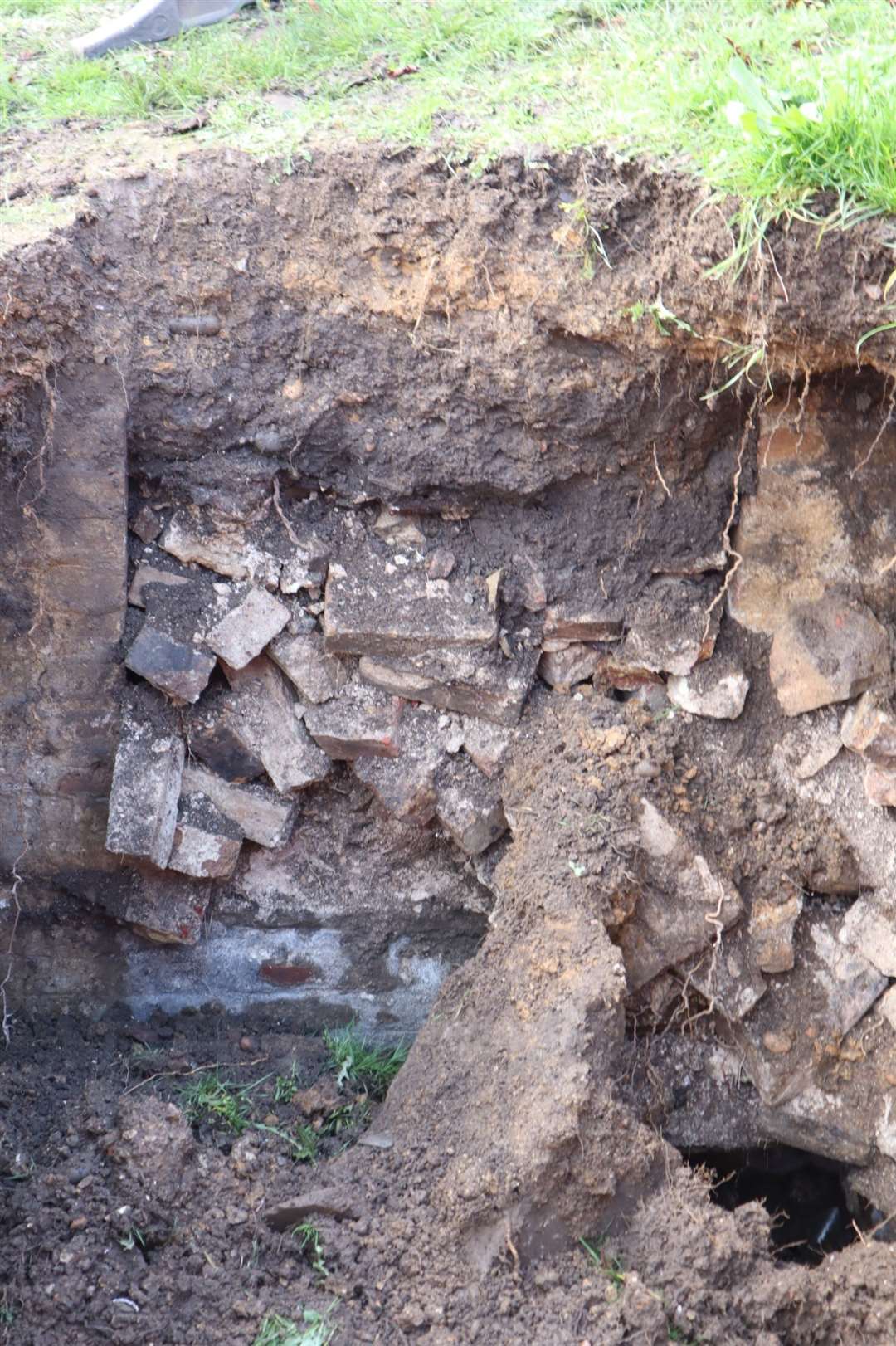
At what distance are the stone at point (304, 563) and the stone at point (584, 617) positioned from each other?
0.64 meters

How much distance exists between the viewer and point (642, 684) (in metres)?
3.35

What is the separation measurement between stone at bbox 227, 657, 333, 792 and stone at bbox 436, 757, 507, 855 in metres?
0.38

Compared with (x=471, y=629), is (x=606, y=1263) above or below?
below

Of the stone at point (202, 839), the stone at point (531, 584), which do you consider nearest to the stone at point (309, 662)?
the stone at point (202, 839)

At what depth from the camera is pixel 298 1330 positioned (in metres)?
2.57

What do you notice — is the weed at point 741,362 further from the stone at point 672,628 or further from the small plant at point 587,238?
the stone at point 672,628

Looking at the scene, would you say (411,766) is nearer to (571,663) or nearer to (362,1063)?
(571,663)

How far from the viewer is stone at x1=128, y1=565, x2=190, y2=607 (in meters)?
3.25

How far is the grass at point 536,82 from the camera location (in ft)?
8.42

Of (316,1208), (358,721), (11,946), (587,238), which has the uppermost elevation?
(587,238)

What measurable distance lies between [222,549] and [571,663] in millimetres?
1008

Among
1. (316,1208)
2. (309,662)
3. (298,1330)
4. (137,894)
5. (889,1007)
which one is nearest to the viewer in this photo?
(298,1330)

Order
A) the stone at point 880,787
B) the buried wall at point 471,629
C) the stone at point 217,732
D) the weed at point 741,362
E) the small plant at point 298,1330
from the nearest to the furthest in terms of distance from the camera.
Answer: the small plant at point 298,1330
the weed at point 741,362
the buried wall at point 471,629
the stone at point 880,787
the stone at point 217,732

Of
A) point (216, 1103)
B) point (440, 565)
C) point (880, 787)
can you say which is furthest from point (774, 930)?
point (216, 1103)
